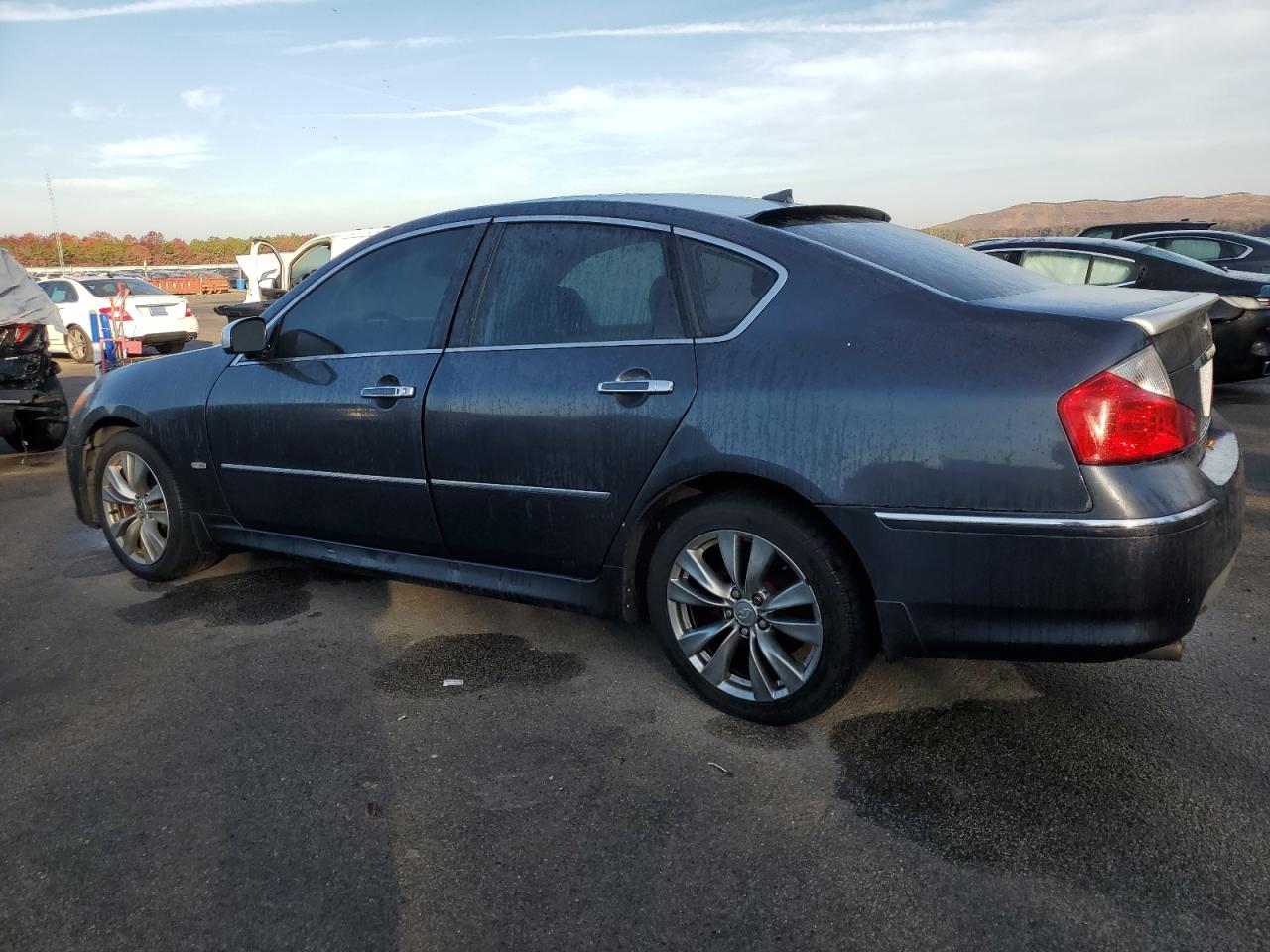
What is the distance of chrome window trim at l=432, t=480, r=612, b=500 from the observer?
129 inches

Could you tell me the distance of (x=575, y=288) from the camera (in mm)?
3453

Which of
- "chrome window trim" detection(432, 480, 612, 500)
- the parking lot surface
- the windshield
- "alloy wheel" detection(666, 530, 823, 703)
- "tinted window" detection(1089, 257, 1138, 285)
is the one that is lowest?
the parking lot surface

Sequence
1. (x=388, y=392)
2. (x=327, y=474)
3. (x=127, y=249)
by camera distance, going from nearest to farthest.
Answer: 1. (x=388, y=392)
2. (x=327, y=474)
3. (x=127, y=249)

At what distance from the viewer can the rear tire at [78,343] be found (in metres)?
16.8

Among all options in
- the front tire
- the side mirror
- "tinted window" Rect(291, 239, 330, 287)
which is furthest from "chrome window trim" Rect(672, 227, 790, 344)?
"tinted window" Rect(291, 239, 330, 287)

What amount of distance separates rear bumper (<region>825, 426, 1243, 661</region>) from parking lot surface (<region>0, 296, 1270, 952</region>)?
0.45 metres

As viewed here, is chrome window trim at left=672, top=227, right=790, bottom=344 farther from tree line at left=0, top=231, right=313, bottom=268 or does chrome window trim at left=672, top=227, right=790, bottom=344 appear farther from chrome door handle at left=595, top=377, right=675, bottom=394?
tree line at left=0, top=231, right=313, bottom=268

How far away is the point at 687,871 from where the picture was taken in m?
2.39

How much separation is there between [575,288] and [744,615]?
50.6 inches

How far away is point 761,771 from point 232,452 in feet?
8.97

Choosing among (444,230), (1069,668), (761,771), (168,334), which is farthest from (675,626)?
(168,334)

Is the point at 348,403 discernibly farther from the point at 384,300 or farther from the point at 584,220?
the point at 584,220

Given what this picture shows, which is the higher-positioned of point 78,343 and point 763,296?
point 763,296

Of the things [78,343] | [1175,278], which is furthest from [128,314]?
[1175,278]
